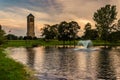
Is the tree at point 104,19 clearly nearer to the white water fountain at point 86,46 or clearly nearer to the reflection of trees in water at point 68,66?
the white water fountain at point 86,46

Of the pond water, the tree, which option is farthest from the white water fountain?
the pond water

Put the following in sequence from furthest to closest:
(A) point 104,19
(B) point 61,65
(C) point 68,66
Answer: (A) point 104,19 → (B) point 61,65 → (C) point 68,66

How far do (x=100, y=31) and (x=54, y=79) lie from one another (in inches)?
6103

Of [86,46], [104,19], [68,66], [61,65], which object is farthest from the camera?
[104,19]

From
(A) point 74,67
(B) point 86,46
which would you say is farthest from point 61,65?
(B) point 86,46

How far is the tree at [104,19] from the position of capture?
18500cm

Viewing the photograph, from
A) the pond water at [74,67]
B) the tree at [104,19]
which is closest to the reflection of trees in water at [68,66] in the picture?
the pond water at [74,67]

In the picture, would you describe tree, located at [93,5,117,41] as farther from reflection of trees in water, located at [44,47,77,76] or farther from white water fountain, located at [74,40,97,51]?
reflection of trees in water, located at [44,47,77,76]

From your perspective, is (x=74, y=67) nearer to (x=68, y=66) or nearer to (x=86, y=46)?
(x=68, y=66)

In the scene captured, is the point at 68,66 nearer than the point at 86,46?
Yes

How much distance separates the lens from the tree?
18500 centimetres

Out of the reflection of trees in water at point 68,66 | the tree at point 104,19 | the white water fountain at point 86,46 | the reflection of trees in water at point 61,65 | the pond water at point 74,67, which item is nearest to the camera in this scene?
the pond water at point 74,67

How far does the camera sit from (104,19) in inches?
7283

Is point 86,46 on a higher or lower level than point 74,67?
higher
